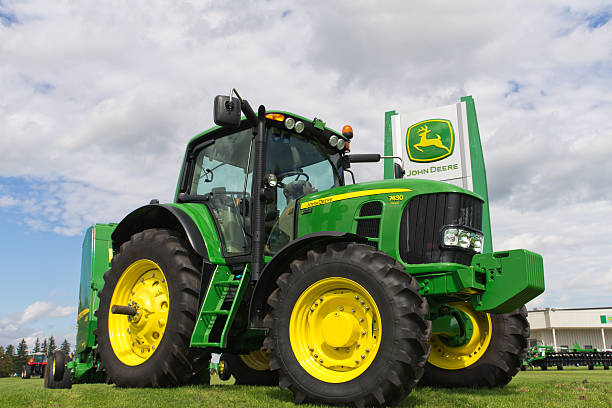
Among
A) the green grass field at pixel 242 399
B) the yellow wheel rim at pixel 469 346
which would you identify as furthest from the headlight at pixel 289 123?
the green grass field at pixel 242 399

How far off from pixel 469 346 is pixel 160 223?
4.01m

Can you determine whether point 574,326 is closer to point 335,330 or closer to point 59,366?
point 59,366

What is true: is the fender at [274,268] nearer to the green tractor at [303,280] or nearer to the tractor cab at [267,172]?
the green tractor at [303,280]

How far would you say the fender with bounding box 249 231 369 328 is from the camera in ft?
15.6

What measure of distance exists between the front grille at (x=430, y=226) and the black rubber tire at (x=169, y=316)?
2309 mm

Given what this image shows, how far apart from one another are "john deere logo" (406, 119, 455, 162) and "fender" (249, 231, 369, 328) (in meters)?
11.0

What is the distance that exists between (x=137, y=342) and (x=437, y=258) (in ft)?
11.6

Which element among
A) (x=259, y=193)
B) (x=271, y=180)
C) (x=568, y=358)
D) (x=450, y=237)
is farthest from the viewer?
(x=568, y=358)

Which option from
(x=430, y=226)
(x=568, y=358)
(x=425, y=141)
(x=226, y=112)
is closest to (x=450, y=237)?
(x=430, y=226)

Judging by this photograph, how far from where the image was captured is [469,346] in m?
6.03

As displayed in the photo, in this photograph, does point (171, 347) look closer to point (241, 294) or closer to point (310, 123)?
point (241, 294)

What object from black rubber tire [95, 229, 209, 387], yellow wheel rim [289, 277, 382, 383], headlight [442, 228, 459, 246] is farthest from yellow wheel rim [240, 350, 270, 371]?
headlight [442, 228, 459, 246]

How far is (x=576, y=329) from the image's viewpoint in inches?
2087

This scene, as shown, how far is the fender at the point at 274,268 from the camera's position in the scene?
476cm
